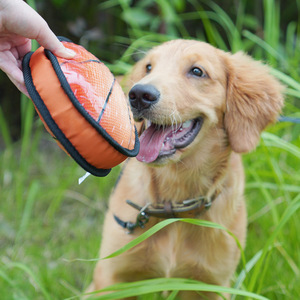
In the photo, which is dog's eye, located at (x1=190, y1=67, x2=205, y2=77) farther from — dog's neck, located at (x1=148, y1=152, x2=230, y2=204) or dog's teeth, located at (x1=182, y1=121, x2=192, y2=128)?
dog's neck, located at (x1=148, y1=152, x2=230, y2=204)

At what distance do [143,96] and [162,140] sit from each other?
0.82ft

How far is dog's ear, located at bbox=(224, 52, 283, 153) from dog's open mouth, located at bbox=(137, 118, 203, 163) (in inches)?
9.7

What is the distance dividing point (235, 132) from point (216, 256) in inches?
25.8

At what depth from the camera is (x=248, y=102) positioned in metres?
2.37

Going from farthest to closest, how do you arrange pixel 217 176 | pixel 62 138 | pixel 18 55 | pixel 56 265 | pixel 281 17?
pixel 281 17 < pixel 56 265 < pixel 217 176 < pixel 18 55 < pixel 62 138

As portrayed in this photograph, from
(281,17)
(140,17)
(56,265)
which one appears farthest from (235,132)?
(281,17)

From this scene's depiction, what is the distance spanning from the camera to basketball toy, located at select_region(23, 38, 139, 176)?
1350mm

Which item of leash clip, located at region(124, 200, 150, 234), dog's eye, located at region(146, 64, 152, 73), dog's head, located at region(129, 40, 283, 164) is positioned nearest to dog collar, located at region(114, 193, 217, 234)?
leash clip, located at region(124, 200, 150, 234)

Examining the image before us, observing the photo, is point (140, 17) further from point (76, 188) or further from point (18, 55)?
point (18, 55)

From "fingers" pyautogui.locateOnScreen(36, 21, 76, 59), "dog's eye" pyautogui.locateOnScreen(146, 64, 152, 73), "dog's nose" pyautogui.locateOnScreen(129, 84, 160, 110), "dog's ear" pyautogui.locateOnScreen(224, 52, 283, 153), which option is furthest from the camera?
"dog's eye" pyautogui.locateOnScreen(146, 64, 152, 73)

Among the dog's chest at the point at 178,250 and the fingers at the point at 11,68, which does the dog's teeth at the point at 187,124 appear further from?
the fingers at the point at 11,68

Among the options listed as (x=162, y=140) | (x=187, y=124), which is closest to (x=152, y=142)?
(x=162, y=140)

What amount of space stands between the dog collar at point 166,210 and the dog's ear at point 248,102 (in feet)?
1.11

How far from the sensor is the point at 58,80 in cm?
138
